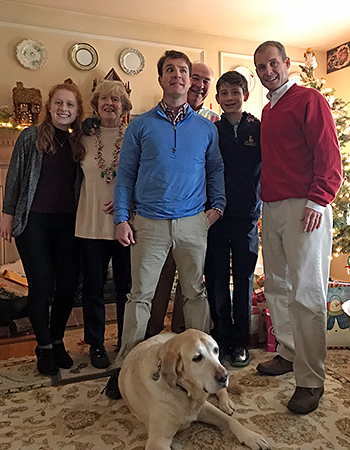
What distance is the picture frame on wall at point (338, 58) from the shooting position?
4641 mm

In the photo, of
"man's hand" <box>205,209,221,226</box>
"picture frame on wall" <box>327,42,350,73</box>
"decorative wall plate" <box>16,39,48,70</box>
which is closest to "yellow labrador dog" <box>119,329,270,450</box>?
"man's hand" <box>205,209,221,226</box>

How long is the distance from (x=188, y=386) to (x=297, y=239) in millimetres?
753

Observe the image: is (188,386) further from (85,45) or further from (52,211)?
(85,45)

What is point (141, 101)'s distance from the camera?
164 inches

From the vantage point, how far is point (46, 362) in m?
1.99

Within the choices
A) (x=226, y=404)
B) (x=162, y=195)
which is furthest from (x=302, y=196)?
(x=226, y=404)

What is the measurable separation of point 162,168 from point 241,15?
303 cm

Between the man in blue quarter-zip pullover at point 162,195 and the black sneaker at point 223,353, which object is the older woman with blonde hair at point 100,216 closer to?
the man in blue quarter-zip pullover at point 162,195

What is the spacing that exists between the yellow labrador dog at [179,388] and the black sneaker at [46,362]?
0.68 meters

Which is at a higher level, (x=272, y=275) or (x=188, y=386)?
(x=272, y=275)

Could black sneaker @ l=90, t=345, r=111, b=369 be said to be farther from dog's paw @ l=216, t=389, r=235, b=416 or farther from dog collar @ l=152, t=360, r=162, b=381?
dog collar @ l=152, t=360, r=162, b=381

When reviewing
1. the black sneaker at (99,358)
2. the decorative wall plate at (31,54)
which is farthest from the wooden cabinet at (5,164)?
the black sneaker at (99,358)

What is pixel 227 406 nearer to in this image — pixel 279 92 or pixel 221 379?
pixel 221 379

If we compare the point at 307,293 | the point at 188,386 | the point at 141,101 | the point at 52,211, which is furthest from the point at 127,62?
the point at 188,386
